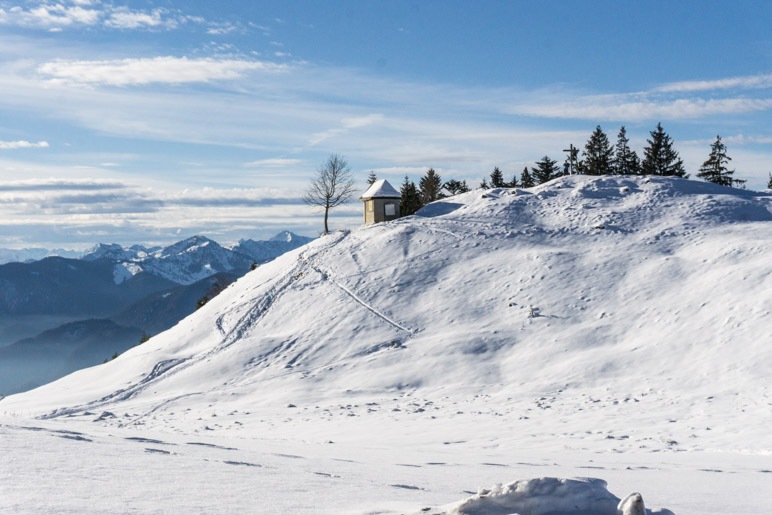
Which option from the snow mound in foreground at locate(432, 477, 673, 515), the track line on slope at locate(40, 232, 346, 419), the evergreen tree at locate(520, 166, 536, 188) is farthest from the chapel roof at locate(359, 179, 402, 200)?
the snow mound in foreground at locate(432, 477, 673, 515)

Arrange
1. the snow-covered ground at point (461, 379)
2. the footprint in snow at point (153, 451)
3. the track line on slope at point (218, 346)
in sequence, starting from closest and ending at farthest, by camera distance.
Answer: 1. the snow-covered ground at point (461, 379)
2. the footprint in snow at point (153, 451)
3. the track line on slope at point (218, 346)

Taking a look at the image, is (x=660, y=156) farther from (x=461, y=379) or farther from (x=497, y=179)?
(x=461, y=379)

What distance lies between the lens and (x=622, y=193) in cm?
5588

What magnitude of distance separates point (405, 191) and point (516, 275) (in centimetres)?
4001

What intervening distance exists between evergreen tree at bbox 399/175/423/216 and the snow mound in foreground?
68.5 metres

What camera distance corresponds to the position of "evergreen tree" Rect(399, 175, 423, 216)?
251ft

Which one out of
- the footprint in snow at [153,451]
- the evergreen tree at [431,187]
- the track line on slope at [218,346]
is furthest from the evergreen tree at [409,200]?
the footprint in snow at [153,451]

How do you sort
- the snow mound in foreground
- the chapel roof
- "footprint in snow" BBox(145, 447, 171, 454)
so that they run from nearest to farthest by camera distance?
the snow mound in foreground < "footprint in snow" BBox(145, 447, 171, 454) < the chapel roof

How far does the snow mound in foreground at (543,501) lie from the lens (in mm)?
7117

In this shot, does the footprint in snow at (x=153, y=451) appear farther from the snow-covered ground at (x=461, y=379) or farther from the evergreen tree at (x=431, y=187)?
the evergreen tree at (x=431, y=187)

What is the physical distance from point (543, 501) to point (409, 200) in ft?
238

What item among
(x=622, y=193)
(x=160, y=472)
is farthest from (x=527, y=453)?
(x=622, y=193)

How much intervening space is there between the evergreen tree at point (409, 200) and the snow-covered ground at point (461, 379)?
16.5 meters

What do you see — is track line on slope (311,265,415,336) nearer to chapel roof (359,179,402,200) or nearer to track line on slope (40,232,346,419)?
track line on slope (40,232,346,419)
